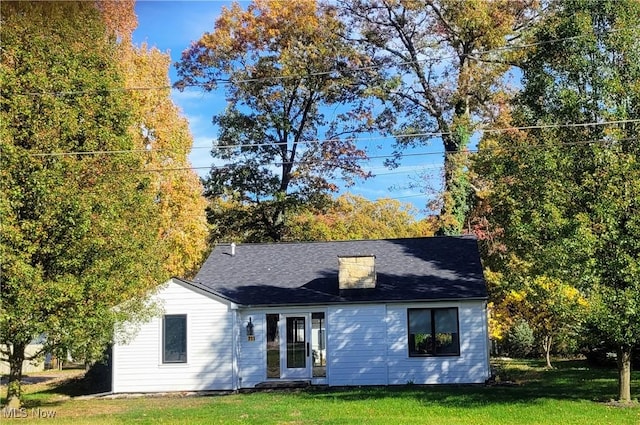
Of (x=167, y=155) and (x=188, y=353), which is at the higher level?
(x=167, y=155)

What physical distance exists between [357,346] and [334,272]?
3065mm

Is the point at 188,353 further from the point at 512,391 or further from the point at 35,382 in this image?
the point at 512,391

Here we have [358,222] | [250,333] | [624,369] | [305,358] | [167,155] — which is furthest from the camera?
[358,222]

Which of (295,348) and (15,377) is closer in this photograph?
(15,377)

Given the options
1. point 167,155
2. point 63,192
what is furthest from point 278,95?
point 63,192

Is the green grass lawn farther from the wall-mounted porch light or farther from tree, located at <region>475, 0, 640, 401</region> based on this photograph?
the wall-mounted porch light

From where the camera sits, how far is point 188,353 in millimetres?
19906

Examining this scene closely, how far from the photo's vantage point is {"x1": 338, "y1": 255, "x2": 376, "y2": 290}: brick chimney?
814 inches

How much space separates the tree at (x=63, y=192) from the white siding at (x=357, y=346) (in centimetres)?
672

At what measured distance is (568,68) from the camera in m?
15.1

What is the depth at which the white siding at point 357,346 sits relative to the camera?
781 inches

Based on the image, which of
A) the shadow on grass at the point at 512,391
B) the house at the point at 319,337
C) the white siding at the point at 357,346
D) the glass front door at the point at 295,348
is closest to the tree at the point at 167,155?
the house at the point at 319,337

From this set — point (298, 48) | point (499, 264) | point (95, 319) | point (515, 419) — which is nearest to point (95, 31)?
point (95, 319)

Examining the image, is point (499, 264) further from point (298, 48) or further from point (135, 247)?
point (135, 247)
